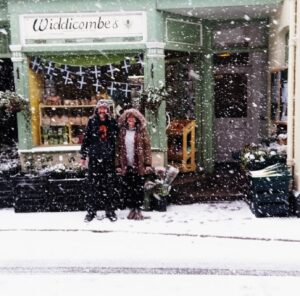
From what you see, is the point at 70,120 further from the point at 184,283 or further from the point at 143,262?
the point at 184,283

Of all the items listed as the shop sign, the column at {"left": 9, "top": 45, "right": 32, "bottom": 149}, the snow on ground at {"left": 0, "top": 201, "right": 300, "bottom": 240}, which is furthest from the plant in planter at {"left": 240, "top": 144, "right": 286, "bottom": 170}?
the column at {"left": 9, "top": 45, "right": 32, "bottom": 149}

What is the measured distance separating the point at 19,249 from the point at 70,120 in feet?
12.8

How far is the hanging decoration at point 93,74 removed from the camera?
9.88m

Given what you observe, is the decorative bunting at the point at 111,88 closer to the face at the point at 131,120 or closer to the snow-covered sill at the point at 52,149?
the snow-covered sill at the point at 52,149

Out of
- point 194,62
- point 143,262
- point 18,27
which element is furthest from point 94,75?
point 143,262

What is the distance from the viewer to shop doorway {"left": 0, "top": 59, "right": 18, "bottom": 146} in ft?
35.9

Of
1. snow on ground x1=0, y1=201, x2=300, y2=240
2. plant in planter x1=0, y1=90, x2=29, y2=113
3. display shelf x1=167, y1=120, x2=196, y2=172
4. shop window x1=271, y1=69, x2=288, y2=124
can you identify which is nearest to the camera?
snow on ground x1=0, y1=201, x2=300, y2=240

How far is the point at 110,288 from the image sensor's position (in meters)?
5.54

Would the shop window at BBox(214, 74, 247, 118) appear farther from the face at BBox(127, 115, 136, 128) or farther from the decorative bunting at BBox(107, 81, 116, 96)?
the face at BBox(127, 115, 136, 128)

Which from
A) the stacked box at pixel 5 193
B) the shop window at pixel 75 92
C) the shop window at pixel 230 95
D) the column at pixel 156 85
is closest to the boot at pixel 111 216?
the column at pixel 156 85

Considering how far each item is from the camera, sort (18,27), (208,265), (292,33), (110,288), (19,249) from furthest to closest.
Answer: (18,27)
(292,33)
(19,249)
(208,265)
(110,288)

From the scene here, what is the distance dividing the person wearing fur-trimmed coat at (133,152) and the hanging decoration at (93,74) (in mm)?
1875

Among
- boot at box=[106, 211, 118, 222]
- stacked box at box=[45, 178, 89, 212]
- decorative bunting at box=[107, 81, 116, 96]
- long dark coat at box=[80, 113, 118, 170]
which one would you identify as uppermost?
decorative bunting at box=[107, 81, 116, 96]

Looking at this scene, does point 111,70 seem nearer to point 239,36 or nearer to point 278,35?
point 239,36
